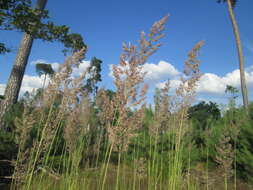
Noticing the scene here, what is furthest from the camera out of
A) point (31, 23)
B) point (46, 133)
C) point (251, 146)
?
point (31, 23)

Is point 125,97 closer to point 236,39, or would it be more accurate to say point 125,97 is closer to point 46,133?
point 46,133

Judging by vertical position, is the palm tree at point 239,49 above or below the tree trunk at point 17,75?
above

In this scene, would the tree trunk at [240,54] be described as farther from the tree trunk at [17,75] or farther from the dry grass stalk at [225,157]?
the tree trunk at [17,75]

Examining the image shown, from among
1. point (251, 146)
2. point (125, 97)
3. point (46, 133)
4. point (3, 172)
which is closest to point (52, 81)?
point (46, 133)

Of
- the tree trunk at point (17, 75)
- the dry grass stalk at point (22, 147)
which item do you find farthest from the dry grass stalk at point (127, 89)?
the tree trunk at point (17, 75)

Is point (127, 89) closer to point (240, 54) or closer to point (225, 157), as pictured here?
point (225, 157)

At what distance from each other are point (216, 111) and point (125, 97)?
16.5 metres

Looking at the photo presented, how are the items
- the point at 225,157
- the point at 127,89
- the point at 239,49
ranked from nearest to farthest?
the point at 127,89, the point at 225,157, the point at 239,49

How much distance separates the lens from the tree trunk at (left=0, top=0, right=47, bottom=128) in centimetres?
536

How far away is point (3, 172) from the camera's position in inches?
137

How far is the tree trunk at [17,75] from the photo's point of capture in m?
5.36

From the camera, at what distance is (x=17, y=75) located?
5.66 m

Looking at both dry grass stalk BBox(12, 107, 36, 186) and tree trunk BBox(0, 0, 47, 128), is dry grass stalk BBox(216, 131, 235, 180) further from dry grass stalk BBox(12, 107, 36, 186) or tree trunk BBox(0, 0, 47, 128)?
tree trunk BBox(0, 0, 47, 128)

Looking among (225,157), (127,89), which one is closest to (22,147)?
(127,89)
